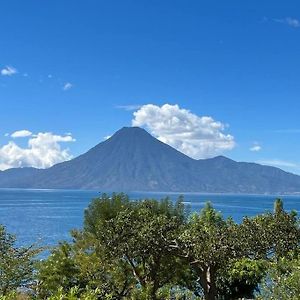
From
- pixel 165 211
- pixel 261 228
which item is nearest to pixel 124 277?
pixel 165 211

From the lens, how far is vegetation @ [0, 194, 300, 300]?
77.6ft

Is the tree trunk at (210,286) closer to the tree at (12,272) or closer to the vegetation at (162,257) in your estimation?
the vegetation at (162,257)

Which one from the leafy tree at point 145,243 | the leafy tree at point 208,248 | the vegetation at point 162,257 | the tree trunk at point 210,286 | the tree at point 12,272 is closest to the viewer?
the tree at point 12,272

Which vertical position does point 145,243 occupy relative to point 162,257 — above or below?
above

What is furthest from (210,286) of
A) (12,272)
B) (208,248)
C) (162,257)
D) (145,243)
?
(12,272)

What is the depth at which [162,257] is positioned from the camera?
90.3 feet

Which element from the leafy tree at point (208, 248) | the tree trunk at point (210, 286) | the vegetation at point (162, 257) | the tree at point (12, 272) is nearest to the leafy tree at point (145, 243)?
the vegetation at point (162, 257)

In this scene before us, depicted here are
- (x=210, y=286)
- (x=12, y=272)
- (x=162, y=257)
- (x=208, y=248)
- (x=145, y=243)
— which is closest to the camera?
(x=12, y=272)

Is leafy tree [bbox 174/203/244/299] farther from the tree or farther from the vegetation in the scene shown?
the tree

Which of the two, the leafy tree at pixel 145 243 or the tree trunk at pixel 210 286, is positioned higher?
the leafy tree at pixel 145 243

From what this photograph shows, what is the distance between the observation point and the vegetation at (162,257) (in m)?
23.6

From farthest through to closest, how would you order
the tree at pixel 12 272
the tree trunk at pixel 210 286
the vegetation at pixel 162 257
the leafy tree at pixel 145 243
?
the tree trunk at pixel 210 286, the leafy tree at pixel 145 243, the vegetation at pixel 162 257, the tree at pixel 12 272

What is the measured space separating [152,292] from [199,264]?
3.23 m

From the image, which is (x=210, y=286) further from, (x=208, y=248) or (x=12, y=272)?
(x=12, y=272)
